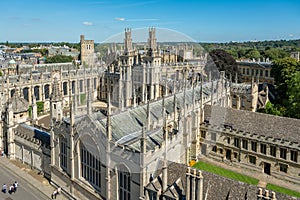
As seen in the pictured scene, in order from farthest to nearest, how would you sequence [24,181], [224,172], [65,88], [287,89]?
[65,88]
[287,89]
[224,172]
[24,181]

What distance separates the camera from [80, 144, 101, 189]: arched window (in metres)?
19.1

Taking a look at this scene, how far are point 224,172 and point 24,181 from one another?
18.5 metres

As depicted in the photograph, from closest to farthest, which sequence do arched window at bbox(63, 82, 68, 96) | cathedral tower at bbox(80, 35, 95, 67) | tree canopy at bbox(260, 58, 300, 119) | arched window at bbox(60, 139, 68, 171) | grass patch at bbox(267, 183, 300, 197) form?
1. arched window at bbox(60, 139, 68, 171)
2. grass patch at bbox(267, 183, 300, 197)
3. tree canopy at bbox(260, 58, 300, 119)
4. arched window at bbox(63, 82, 68, 96)
5. cathedral tower at bbox(80, 35, 95, 67)

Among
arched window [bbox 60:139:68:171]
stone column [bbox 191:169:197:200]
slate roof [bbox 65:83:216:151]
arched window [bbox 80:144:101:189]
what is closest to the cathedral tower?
arched window [bbox 60:139:68:171]

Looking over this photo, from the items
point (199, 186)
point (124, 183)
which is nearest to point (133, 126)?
point (124, 183)

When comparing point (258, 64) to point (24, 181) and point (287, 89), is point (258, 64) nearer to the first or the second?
point (287, 89)

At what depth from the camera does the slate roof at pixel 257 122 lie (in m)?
25.4

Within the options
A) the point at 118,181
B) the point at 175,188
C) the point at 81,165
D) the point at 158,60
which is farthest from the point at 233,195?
the point at 158,60

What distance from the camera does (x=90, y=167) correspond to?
1969cm

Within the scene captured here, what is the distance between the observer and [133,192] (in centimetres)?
1688

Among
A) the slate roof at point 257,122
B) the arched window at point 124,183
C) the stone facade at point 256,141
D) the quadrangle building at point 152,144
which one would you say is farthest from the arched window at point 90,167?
the slate roof at point 257,122

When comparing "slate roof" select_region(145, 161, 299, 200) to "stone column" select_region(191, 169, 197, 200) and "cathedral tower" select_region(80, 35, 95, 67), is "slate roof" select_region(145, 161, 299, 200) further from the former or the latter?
"cathedral tower" select_region(80, 35, 95, 67)

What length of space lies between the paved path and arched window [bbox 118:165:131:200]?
688 cm

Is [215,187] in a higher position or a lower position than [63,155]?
higher
